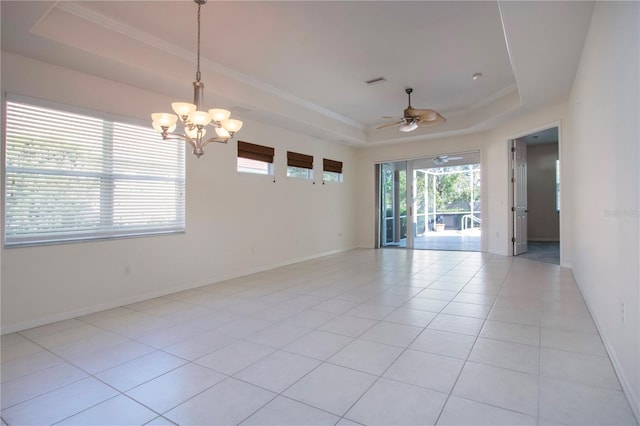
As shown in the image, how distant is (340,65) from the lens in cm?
427

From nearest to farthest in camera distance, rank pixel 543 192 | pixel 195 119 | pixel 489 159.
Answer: pixel 195 119 < pixel 489 159 < pixel 543 192

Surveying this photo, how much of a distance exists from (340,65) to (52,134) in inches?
131

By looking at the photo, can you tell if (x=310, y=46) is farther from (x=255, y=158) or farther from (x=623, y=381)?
(x=623, y=381)

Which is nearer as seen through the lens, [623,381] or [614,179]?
[623,381]

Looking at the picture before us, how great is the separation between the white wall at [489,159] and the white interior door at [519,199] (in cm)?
14

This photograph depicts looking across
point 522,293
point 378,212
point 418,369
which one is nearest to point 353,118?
point 378,212

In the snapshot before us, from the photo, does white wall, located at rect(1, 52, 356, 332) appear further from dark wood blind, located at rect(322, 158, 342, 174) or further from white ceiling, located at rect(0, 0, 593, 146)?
white ceiling, located at rect(0, 0, 593, 146)

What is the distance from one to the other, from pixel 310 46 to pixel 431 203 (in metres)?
8.16

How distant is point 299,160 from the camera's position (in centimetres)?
652

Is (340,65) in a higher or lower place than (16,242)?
higher

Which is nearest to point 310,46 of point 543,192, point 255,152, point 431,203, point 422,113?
point 422,113

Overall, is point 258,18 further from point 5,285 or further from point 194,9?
point 5,285

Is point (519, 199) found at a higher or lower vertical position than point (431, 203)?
lower

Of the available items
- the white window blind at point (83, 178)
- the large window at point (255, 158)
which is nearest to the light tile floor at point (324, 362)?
the white window blind at point (83, 178)
